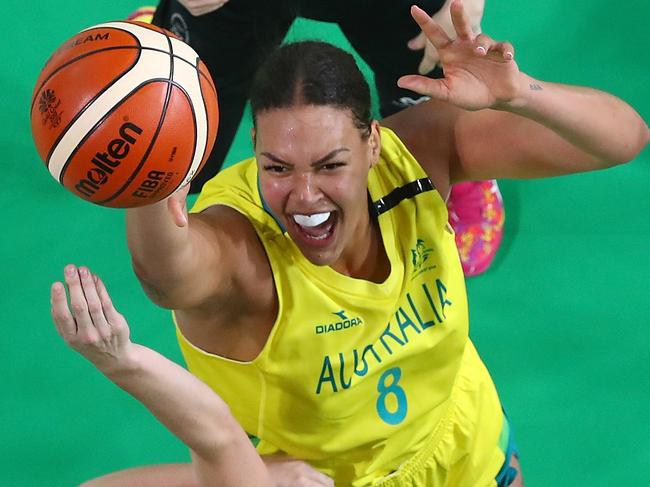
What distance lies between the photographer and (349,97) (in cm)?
156

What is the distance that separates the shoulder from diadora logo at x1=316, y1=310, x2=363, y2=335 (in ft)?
0.97

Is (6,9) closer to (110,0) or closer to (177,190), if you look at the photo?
(110,0)

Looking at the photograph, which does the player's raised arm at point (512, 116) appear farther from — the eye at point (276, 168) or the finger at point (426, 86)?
the eye at point (276, 168)

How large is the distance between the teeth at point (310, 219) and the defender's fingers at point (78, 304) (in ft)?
1.36

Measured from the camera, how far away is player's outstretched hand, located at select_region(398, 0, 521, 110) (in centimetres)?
150

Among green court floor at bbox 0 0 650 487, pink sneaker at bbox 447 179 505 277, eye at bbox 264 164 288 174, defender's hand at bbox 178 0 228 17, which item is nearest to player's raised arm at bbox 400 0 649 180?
eye at bbox 264 164 288 174

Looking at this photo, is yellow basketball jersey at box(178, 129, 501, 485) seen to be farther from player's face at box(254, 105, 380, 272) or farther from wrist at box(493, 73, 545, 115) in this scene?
wrist at box(493, 73, 545, 115)

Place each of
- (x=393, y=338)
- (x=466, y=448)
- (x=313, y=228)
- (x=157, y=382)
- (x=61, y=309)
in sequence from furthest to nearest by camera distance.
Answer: (x=466, y=448), (x=393, y=338), (x=313, y=228), (x=157, y=382), (x=61, y=309)

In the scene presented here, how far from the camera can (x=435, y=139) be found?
1.78 metres

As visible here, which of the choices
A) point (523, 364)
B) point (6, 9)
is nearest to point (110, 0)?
point (6, 9)

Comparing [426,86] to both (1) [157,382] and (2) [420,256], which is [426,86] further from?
(1) [157,382]

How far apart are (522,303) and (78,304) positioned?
178 centimetres

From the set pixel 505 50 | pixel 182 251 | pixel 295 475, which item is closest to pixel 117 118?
pixel 182 251

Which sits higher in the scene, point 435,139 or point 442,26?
point 442,26
